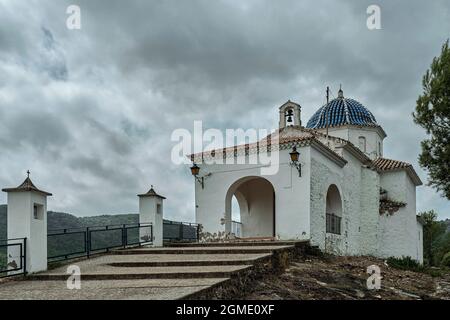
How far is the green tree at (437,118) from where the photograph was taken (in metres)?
17.0

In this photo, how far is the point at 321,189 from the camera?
663 inches

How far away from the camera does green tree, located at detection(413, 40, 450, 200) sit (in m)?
17.0

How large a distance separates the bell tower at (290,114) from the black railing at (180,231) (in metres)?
6.00

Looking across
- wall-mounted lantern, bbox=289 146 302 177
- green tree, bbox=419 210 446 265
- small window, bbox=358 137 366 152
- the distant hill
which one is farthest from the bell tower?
green tree, bbox=419 210 446 265

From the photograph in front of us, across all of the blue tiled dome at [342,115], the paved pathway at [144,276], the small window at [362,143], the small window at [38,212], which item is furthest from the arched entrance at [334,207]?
the small window at [38,212]

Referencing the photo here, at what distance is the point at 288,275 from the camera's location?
10.8 m

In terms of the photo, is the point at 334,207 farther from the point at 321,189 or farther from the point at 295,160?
the point at 295,160

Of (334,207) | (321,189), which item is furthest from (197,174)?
(334,207)

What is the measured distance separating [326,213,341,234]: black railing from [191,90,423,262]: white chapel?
0.04 meters

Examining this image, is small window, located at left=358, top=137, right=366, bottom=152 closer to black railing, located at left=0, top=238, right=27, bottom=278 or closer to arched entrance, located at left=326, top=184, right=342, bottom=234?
arched entrance, located at left=326, top=184, right=342, bottom=234

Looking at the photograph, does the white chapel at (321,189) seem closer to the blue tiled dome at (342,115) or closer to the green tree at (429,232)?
the blue tiled dome at (342,115)

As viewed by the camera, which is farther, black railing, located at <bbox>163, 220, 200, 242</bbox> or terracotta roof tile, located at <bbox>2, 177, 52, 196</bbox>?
black railing, located at <bbox>163, 220, 200, 242</bbox>

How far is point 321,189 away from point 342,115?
1003 cm
